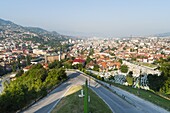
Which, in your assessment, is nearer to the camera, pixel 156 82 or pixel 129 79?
pixel 156 82

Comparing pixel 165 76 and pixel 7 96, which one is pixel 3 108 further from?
pixel 165 76

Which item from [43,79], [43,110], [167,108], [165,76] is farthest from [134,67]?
[43,110]

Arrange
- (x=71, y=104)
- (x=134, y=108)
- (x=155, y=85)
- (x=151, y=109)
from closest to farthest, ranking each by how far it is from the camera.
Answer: (x=71, y=104) → (x=134, y=108) → (x=151, y=109) → (x=155, y=85)

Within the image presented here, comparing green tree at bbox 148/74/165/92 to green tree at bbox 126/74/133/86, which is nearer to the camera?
green tree at bbox 148/74/165/92

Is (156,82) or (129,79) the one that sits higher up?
(156,82)

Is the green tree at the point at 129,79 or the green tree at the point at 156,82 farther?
the green tree at the point at 129,79

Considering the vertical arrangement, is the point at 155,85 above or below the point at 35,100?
below

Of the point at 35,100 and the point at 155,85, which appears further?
the point at 155,85

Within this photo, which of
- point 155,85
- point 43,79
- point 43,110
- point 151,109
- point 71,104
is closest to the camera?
point 71,104

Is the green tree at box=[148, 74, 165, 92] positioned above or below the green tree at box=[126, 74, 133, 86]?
above
